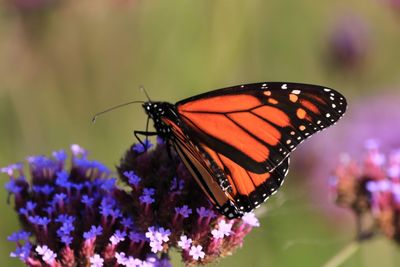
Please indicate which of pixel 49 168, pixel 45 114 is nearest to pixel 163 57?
pixel 45 114

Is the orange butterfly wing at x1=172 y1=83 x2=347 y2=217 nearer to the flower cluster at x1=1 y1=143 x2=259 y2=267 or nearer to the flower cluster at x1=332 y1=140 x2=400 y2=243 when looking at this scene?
the flower cluster at x1=1 y1=143 x2=259 y2=267

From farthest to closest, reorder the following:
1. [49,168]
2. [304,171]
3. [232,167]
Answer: [304,171]
[49,168]
[232,167]

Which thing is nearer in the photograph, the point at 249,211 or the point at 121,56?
the point at 249,211

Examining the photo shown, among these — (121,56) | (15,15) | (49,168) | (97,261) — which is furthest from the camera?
(121,56)

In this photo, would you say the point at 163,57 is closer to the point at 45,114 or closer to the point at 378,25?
the point at 45,114

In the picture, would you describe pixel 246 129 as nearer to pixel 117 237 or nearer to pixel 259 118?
pixel 259 118
